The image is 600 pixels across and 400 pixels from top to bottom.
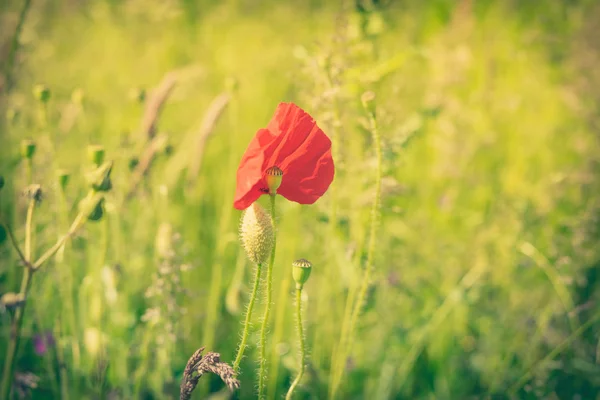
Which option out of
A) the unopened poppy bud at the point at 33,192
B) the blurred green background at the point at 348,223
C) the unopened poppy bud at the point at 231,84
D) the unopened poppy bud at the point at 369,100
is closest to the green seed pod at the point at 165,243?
the blurred green background at the point at 348,223

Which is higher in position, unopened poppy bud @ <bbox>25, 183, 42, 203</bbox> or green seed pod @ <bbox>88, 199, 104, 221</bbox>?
unopened poppy bud @ <bbox>25, 183, 42, 203</bbox>

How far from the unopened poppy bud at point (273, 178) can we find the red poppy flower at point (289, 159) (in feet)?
0.04

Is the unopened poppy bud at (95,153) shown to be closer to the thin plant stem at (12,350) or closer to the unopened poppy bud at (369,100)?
the thin plant stem at (12,350)

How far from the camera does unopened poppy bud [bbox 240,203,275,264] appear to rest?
3.74 ft

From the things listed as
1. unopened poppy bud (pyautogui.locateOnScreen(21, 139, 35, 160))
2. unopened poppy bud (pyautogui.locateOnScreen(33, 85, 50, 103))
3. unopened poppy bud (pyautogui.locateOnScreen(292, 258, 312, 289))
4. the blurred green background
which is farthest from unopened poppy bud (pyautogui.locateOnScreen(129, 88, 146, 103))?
unopened poppy bud (pyautogui.locateOnScreen(292, 258, 312, 289))

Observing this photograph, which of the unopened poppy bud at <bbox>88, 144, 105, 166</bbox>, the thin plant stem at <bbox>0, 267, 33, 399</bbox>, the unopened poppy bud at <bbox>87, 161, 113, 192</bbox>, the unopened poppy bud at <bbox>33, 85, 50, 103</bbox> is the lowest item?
the thin plant stem at <bbox>0, 267, 33, 399</bbox>

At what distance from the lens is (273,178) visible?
1107 millimetres

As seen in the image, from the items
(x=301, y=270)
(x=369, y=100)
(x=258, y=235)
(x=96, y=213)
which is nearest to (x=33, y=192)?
(x=96, y=213)

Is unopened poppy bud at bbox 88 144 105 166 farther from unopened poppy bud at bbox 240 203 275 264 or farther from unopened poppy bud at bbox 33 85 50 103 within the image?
unopened poppy bud at bbox 240 203 275 264

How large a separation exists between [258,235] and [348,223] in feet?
3.28

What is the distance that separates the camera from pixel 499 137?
292 centimetres

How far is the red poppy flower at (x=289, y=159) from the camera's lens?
3.45ft

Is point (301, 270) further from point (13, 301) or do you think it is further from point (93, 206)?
point (13, 301)

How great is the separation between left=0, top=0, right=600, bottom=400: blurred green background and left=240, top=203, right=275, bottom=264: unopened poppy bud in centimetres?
35
